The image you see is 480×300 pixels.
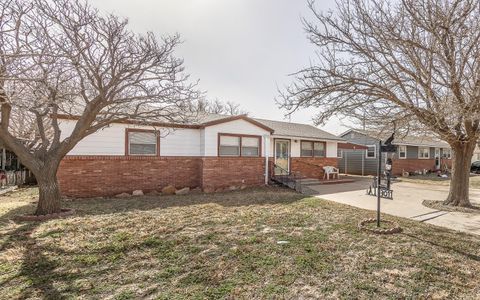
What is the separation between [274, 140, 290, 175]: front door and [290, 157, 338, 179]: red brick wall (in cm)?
38

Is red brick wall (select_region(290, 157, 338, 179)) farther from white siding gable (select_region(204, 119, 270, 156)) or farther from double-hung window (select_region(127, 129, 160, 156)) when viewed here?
double-hung window (select_region(127, 129, 160, 156))

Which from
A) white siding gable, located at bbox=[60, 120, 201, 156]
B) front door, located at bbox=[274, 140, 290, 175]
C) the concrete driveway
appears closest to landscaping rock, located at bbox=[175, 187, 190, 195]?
white siding gable, located at bbox=[60, 120, 201, 156]

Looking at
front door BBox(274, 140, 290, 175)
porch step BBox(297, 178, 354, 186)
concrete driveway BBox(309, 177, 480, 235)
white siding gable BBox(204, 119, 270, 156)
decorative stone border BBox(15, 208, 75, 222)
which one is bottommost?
concrete driveway BBox(309, 177, 480, 235)

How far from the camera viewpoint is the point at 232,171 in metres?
14.1

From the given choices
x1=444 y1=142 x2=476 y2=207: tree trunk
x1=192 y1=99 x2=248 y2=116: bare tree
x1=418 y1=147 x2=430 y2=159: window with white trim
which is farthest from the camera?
x1=192 y1=99 x2=248 y2=116: bare tree

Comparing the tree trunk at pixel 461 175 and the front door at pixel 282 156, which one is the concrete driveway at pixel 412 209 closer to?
the tree trunk at pixel 461 175

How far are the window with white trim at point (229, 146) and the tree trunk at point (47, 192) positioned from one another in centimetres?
738

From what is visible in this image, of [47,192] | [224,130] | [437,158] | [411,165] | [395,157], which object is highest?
[224,130]

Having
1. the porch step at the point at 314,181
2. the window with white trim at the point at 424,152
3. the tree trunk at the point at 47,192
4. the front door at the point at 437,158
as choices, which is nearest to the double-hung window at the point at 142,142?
the tree trunk at the point at 47,192

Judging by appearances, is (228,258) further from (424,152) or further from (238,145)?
(424,152)

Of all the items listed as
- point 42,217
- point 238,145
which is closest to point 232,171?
point 238,145

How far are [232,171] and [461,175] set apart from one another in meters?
9.47

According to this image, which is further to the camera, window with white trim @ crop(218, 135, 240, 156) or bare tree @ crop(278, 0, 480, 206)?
window with white trim @ crop(218, 135, 240, 156)

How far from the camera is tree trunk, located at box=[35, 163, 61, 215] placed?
7.72 meters
